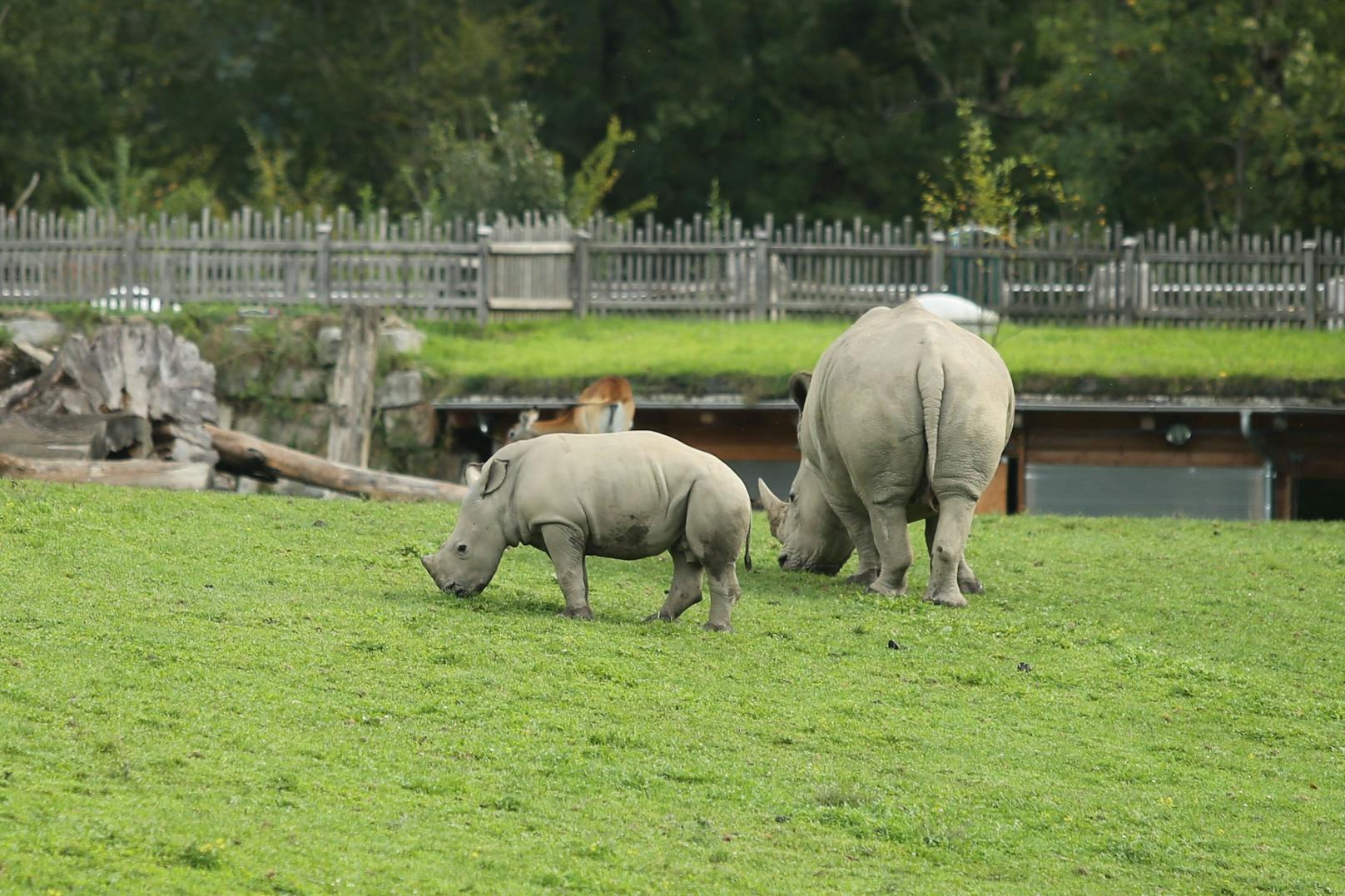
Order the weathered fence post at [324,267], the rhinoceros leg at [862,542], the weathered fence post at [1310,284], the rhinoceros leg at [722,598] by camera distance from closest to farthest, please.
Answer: the rhinoceros leg at [722,598], the rhinoceros leg at [862,542], the weathered fence post at [324,267], the weathered fence post at [1310,284]

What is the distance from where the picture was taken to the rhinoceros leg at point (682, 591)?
11.1m

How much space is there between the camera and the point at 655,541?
1073cm

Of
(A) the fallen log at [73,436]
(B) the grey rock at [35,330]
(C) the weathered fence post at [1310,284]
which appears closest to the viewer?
(A) the fallen log at [73,436]

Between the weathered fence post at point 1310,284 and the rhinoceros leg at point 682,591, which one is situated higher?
the weathered fence post at point 1310,284

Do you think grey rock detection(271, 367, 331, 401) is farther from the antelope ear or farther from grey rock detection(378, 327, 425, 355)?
the antelope ear

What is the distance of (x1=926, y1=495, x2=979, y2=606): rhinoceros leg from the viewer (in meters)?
12.4

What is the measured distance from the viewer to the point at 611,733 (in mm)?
8758

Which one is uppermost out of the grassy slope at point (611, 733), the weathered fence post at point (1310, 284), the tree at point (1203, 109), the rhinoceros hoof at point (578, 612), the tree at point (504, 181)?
the tree at point (1203, 109)

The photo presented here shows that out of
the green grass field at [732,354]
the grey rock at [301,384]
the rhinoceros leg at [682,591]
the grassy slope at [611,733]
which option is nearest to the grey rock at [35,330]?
the green grass field at [732,354]

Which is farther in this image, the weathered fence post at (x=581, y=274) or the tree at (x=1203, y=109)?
the tree at (x=1203, y=109)

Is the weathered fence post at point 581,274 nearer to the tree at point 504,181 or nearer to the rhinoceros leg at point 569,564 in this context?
the tree at point 504,181

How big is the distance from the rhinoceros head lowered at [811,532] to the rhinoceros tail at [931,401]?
1637 millimetres

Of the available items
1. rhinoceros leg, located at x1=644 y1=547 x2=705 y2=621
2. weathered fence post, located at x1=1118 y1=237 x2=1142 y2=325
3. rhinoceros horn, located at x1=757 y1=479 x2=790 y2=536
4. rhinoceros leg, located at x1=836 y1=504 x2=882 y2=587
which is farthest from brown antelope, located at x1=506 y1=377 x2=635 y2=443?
weathered fence post, located at x1=1118 y1=237 x2=1142 y2=325

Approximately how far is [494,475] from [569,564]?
71 centimetres
